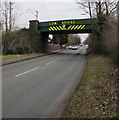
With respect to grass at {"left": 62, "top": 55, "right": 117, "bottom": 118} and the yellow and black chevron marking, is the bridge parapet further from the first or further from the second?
grass at {"left": 62, "top": 55, "right": 117, "bottom": 118}

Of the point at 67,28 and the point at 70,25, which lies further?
the point at 67,28

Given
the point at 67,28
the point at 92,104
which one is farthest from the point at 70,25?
the point at 92,104

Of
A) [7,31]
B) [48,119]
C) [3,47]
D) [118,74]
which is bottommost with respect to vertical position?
[48,119]

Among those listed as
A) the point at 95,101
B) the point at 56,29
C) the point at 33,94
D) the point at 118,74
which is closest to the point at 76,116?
the point at 95,101

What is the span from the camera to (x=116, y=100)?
6.21 m

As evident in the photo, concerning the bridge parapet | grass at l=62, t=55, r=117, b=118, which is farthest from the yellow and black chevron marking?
grass at l=62, t=55, r=117, b=118

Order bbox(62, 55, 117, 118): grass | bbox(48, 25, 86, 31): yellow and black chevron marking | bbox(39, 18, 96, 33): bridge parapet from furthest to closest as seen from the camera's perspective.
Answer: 1. bbox(48, 25, 86, 31): yellow and black chevron marking
2. bbox(39, 18, 96, 33): bridge parapet
3. bbox(62, 55, 117, 118): grass

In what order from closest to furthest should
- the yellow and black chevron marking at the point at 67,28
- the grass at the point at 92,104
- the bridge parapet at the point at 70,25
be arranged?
the grass at the point at 92,104, the bridge parapet at the point at 70,25, the yellow and black chevron marking at the point at 67,28

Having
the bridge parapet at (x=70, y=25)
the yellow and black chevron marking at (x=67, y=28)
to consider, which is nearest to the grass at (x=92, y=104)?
the bridge parapet at (x=70, y=25)

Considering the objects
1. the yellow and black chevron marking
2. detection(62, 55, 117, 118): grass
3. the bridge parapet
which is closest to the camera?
detection(62, 55, 117, 118): grass

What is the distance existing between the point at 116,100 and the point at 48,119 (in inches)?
94.8

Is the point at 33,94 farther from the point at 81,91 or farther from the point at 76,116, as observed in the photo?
the point at 76,116

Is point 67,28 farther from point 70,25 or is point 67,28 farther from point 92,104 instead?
point 92,104

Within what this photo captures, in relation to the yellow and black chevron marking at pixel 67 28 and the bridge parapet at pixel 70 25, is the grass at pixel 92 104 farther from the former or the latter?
the yellow and black chevron marking at pixel 67 28
